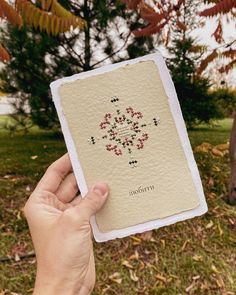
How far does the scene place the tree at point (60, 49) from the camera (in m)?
4.24

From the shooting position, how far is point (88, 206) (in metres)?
1.00

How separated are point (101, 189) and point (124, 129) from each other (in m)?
0.16

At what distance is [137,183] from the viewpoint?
1.06 meters

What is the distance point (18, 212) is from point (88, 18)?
225 cm

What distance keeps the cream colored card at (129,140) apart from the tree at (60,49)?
3254 mm

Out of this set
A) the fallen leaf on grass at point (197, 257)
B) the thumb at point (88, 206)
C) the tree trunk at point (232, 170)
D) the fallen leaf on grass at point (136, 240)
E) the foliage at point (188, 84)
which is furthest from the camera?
the foliage at point (188, 84)

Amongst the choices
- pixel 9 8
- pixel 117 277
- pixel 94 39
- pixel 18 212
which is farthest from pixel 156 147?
pixel 94 39

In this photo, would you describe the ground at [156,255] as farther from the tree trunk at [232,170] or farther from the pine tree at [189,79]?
the pine tree at [189,79]

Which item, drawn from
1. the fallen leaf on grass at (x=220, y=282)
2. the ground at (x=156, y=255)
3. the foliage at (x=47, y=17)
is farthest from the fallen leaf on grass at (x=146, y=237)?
the foliage at (x=47, y=17)

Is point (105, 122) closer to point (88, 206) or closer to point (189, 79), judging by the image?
point (88, 206)

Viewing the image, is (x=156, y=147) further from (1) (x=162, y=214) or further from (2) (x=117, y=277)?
(2) (x=117, y=277)

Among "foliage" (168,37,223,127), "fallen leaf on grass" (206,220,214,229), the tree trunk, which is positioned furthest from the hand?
"foliage" (168,37,223,127)

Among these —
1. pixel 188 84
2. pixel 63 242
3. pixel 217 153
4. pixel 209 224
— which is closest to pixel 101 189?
pixel 63 242

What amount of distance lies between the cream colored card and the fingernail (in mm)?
21
